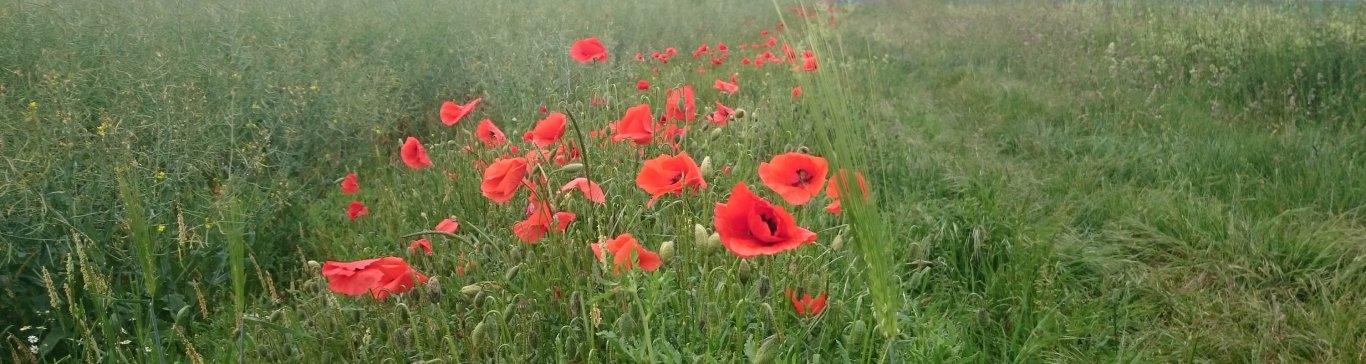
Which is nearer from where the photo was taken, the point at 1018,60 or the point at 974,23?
the point at 1018,60

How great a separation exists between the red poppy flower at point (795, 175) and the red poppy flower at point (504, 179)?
40cm

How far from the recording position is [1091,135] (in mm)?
4285

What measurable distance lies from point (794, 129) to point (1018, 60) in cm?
356

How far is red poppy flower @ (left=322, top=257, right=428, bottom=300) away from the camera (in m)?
1.46

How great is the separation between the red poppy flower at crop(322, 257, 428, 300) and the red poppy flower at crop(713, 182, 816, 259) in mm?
507

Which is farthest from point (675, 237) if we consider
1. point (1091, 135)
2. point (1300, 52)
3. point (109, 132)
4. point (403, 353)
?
point (1300, 52)

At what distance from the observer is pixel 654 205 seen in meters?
2.17

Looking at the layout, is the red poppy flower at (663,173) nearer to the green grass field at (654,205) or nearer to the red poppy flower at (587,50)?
the green grass field at (654,205)

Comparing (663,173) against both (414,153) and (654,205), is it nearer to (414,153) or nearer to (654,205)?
(654,205)

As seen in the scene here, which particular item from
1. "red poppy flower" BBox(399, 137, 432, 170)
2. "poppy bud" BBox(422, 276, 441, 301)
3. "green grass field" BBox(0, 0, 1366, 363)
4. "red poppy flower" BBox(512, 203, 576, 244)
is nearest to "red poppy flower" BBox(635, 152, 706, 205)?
"green grass field" BBox(0, 0, 1366, 363)

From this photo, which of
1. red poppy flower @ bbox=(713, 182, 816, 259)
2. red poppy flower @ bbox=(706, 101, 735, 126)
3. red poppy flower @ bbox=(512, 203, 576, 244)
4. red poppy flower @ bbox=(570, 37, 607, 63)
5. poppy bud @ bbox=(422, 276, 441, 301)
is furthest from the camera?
red poppy flower @ bbox=(570, 37, 607, 63)

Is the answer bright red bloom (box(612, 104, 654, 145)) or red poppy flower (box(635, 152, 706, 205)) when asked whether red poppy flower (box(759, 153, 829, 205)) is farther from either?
bright red bloom (box(612, 104, 654, 145))

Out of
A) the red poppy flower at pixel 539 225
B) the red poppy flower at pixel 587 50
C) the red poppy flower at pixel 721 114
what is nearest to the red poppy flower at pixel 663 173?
the red poppy flower at pixel 539 225

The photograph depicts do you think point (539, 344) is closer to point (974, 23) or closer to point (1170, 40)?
point (1170, 40)
